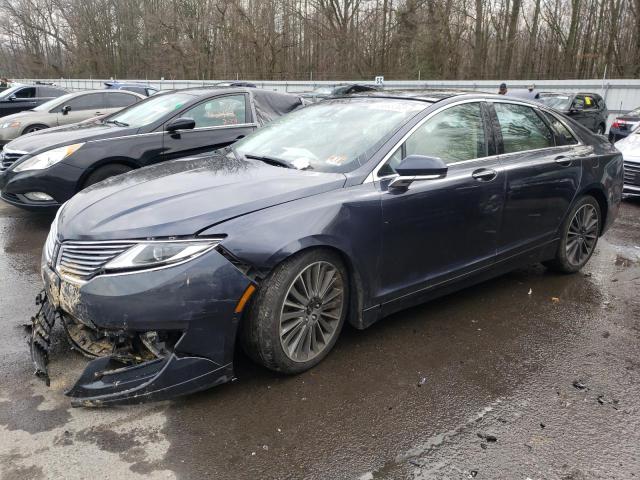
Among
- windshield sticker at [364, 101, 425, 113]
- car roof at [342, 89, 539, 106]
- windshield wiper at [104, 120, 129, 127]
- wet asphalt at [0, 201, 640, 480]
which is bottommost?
wet asphalt at [0, 201, 640, 480]

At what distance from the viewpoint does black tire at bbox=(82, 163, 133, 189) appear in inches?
235

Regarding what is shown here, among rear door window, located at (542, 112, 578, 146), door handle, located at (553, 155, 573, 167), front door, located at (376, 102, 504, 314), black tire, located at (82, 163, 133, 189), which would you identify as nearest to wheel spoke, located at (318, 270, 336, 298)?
front door, located at (376, 102, 504, 314)

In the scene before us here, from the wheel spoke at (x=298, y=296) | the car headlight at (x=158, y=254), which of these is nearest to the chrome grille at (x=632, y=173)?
the wheel spoke at (x=298, y=296)

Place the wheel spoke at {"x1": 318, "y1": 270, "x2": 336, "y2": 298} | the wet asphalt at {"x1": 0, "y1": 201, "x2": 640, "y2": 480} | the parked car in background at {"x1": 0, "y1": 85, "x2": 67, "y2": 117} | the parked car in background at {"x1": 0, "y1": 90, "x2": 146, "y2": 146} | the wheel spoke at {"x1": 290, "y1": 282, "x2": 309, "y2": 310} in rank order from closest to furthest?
the wet asphalt at {"x1": 0, "y1": 201, "x2": 640, "y2": 480}
the wheel spoke at {"x1": 290, "y1": 282, "x2": 309, "y2": 310}
the wheel spoke at {"x1": 318, "y1": 270, "x2": 336, "y2": 298}
the parked car in background at {"x1": 0, "y1": 90, "x2": 146, "y2": 146}
the parked car in background at {"x1": 0, "y1": 85, "x2": 67, "y2": 117}

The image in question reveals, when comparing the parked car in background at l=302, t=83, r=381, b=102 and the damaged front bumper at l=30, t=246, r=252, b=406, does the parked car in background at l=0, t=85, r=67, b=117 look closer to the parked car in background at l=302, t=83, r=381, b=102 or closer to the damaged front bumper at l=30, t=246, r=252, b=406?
the parked car in background at l=302, t=83, r=381, b=102

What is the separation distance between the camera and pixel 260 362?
3027 millimetres

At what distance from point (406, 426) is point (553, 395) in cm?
96

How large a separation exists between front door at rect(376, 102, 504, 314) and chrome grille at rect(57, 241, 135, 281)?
Answer: 1.60m

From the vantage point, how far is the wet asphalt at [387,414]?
96.5 inches

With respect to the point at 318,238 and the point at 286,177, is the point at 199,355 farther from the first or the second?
the point at 286,177

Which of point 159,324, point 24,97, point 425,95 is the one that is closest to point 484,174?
point 425,95

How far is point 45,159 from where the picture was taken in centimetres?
579

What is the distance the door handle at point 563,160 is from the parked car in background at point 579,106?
33.4 ft

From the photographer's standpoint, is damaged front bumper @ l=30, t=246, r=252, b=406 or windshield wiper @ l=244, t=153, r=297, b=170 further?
windshield wiper @ l=244, t=153, r=297, b=170
